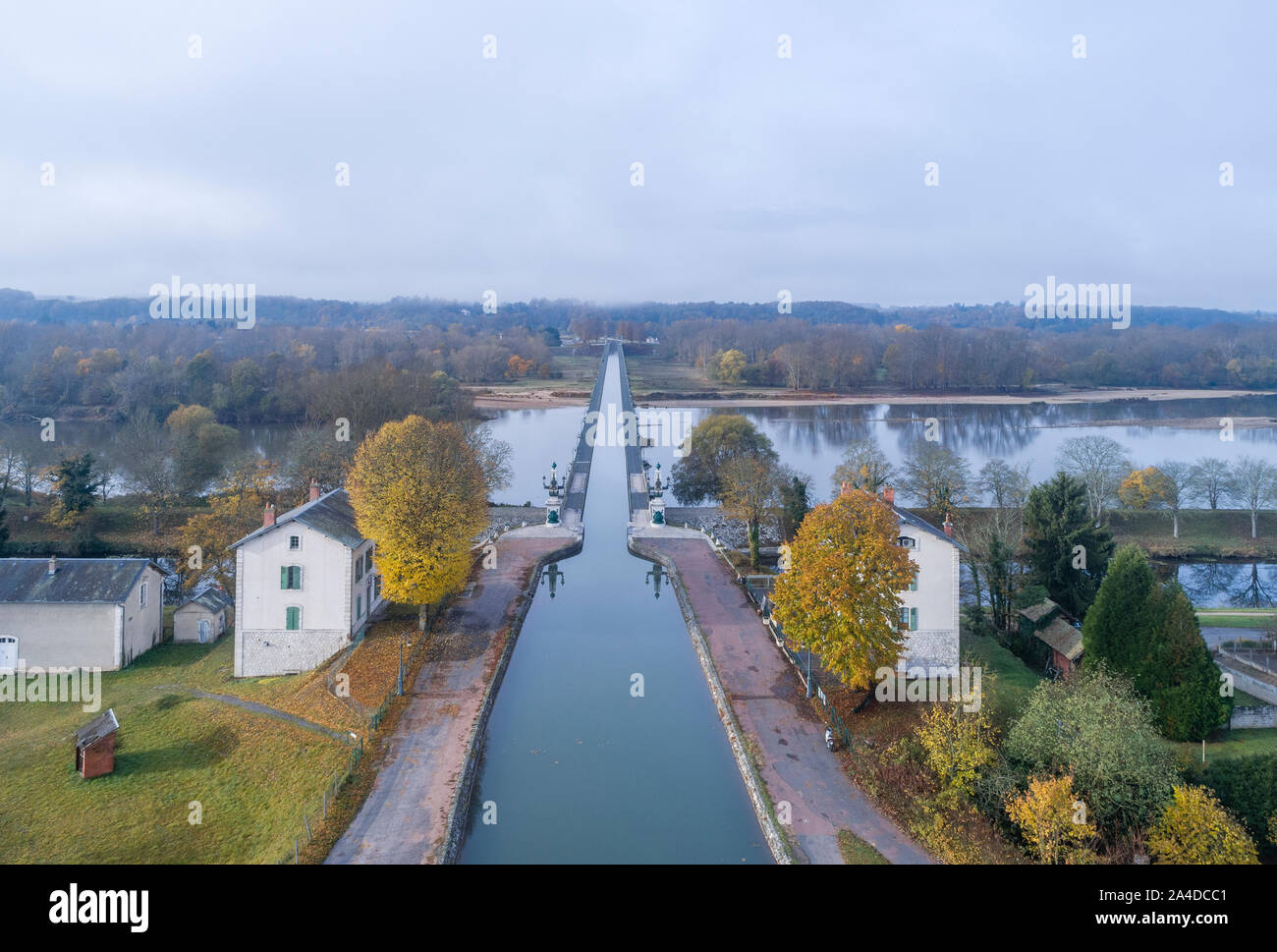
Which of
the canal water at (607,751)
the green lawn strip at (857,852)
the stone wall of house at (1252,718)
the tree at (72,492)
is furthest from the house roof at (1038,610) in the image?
the tree at (72,492)

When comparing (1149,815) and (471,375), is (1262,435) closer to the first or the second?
(1149,815)

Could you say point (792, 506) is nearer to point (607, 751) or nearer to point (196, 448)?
point (607, 751)

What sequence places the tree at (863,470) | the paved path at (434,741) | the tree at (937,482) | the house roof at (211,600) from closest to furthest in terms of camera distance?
1. the paved path at (434,741)
2. the house roof at (211,600)
3. the tree at (863,470)
4. the tree at (937,482)

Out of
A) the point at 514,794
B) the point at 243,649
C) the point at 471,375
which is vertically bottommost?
the point at 514,794

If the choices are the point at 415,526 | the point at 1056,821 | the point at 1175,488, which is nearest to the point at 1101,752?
the point at 1056,821

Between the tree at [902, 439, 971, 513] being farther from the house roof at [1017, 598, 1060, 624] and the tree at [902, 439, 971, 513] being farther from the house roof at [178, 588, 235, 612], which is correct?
the house roof at [178, 588, 235, 612]

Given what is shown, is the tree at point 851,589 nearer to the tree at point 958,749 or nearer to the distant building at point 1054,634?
the tree at point 958,749
